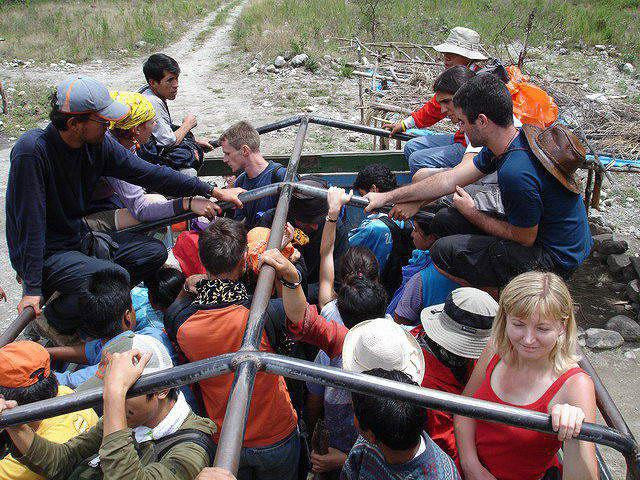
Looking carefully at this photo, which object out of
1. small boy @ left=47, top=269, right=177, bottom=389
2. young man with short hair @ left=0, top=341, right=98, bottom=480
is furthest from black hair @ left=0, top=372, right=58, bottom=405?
small boy @ left=47, top=269, right=177, bottom=389

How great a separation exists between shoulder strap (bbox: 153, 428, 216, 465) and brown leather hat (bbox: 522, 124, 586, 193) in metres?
1.80

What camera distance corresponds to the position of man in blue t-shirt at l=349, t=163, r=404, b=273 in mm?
3133

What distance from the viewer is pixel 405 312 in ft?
8.91

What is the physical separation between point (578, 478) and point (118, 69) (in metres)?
15.2

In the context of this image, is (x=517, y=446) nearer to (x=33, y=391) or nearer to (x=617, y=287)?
(x=33, y=391)

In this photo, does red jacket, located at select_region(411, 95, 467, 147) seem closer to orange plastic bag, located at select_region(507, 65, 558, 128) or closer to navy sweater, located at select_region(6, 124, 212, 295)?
orange plastic bag, located at select_region(507, 65, 558, 128)

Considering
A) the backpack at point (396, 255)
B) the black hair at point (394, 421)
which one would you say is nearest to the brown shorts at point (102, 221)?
the backpack at point (396, 255)

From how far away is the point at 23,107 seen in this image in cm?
1115

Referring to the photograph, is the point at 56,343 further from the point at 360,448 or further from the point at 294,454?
the point at 360,448

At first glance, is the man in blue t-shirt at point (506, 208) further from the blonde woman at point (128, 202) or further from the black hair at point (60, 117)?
the black hair at point (60, 117)

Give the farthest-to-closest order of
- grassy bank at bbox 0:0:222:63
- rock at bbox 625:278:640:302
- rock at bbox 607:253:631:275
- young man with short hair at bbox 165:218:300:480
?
1. grassy bank at bbox 0:0:222:63
2. rock at bbox 607:253:631:275
3. rock at bbox 625:278:640:302
4. young man with short hair at bbox 165:218:300:480

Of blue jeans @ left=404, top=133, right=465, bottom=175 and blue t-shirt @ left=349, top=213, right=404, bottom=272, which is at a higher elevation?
blue jeans @ left=404, top=133, right=465, bottom=175

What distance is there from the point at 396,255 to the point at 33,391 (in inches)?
85.7

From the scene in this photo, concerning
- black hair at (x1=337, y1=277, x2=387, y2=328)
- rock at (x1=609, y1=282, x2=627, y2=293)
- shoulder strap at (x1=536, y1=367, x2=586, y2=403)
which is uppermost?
shoulder strap at (x1=536, y1=367, x2=586, y2=403)
